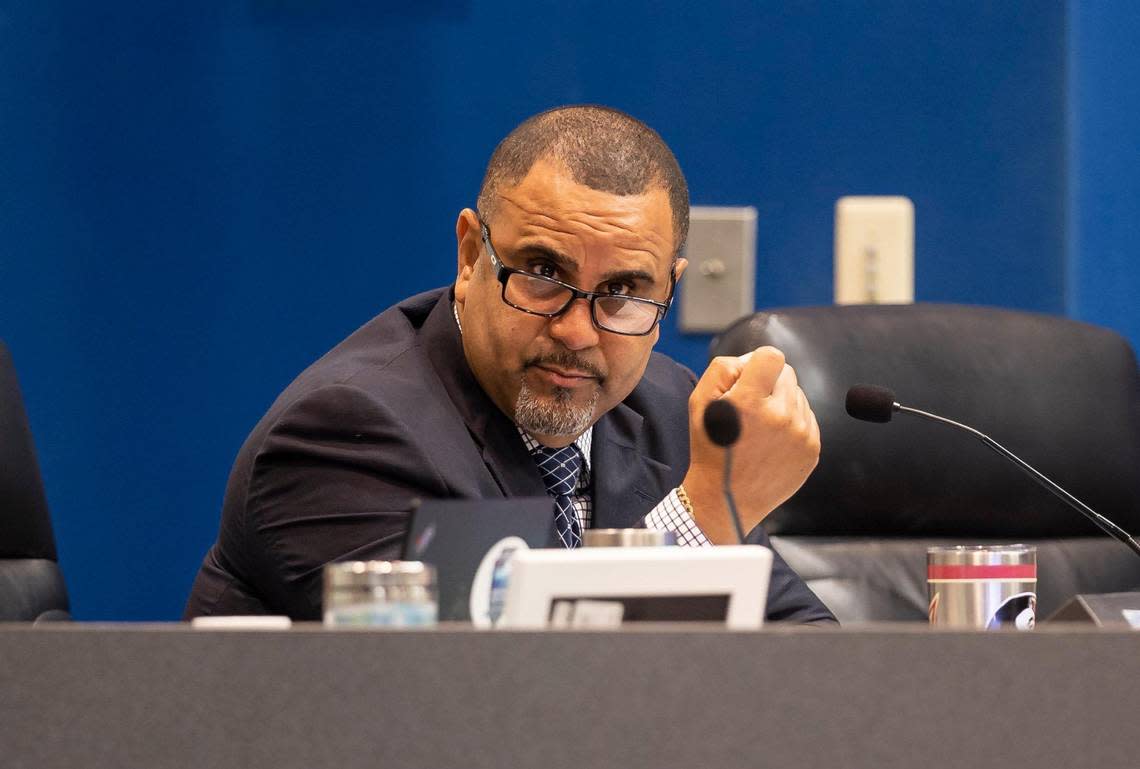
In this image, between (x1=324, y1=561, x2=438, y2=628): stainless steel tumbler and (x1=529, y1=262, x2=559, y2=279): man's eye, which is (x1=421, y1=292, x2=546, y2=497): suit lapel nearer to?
(x1=529, y1=262, x2=559, y2=279): man's eye

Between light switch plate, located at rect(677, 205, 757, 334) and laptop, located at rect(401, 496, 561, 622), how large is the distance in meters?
1.63

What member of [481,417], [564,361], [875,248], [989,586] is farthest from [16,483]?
[875,248]

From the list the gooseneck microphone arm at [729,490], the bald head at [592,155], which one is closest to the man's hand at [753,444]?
the bald head at [592,155]

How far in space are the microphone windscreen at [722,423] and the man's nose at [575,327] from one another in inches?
24.1

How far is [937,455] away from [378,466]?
0.80m

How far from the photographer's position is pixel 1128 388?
2.08 meters

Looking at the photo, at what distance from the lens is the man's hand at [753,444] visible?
1620 millimetres

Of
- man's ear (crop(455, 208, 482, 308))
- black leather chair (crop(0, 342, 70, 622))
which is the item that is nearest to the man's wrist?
man's ear (crop(455, 208, 482, 308))

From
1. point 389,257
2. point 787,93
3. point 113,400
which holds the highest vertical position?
point 787,93

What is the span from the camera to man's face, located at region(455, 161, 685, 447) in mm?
1690

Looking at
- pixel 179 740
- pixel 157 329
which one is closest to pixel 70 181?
pixel 157 329

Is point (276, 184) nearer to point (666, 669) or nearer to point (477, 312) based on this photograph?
point (477, 312)

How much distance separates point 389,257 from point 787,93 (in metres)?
0.73

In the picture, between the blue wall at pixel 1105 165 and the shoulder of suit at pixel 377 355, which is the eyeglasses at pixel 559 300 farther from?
the blue wall at pixel 1105 165
